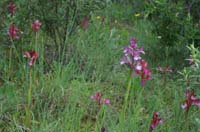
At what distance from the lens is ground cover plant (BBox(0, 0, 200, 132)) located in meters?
2.60

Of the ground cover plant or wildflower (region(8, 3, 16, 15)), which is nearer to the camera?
the ground cover plant

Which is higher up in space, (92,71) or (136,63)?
(136,63)

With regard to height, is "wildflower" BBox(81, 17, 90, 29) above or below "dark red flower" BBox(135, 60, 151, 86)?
below

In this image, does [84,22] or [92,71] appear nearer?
[92,71]

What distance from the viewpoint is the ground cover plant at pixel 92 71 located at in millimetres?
2604

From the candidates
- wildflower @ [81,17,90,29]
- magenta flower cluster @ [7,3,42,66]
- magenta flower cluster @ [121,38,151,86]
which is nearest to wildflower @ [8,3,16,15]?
magenta flower cluster @ [7,3,42,66]

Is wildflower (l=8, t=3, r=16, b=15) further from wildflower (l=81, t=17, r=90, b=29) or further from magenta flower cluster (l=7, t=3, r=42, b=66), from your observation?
wildflower (l=81, t=17, r=90, b=29)

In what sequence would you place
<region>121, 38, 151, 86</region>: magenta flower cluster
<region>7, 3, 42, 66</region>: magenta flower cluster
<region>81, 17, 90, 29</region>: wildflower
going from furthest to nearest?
<region>81, 17, 90, 29</region>: wildflower, <region>7, 3, 42, 66</region>: magenta flower cluster, <region>121, 38, 151, 86</region>: magenta flower cluster

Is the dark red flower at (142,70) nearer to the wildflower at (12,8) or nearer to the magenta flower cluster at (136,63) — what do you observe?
the magenta flower cluster at (136,63)

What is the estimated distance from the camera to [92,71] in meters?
3.54

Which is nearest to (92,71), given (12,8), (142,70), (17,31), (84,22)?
(84,22)

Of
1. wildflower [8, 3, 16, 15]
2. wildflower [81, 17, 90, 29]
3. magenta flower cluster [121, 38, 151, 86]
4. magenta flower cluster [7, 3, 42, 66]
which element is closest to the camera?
magenta flower cluster [121, 38, 151, 86]

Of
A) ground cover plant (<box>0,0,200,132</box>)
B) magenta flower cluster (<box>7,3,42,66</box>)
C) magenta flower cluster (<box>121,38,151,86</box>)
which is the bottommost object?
ground cover plant (<box>0,0,200,132</box>)

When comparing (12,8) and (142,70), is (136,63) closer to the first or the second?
(142,70)
